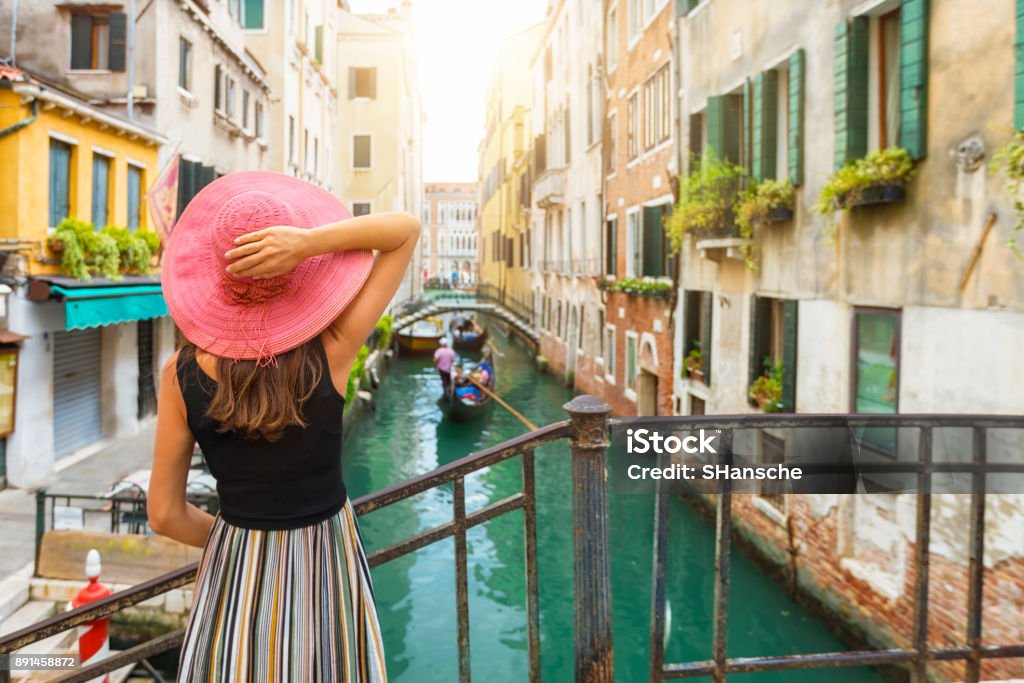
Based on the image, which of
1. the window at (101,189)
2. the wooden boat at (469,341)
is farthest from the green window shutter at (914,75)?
the wooden boat at (469,341)

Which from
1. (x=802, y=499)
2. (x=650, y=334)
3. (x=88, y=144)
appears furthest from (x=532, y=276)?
(x=802, y=499)

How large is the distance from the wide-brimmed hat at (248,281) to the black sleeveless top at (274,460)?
65 mm

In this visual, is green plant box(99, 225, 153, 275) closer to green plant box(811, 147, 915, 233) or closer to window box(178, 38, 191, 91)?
window box(178, 38, 191, 91)

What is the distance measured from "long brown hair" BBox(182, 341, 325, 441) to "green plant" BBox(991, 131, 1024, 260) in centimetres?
433

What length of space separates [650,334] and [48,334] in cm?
865

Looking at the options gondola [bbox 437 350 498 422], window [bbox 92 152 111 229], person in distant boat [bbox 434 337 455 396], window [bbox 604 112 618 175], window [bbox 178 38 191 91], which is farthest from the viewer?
person in distant boat [bbox 434 337 455 396]

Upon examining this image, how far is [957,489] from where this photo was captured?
2.24 metres

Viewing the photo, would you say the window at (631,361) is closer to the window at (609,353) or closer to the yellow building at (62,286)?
the window at (609,353)

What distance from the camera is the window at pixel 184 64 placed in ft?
39.6

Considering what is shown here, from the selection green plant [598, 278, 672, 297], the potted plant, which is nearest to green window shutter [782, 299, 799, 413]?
the potted plant

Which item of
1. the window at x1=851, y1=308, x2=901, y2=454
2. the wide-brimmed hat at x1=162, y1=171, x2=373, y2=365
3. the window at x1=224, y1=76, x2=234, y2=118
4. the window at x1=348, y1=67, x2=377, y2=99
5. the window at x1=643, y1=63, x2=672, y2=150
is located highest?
the window at x1=348, y1=67, x2=377, y2=99

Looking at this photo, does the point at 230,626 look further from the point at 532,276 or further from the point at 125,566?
the point at 532,276

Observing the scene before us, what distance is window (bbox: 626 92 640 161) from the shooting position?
46.2 ft

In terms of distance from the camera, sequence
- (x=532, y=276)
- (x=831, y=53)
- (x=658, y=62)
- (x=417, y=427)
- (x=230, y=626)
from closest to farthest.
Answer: (x=230, y=626) < (x=831, y=53) < (x=658, y=62) < (x=417, y=427) < (x=532, y=276)
